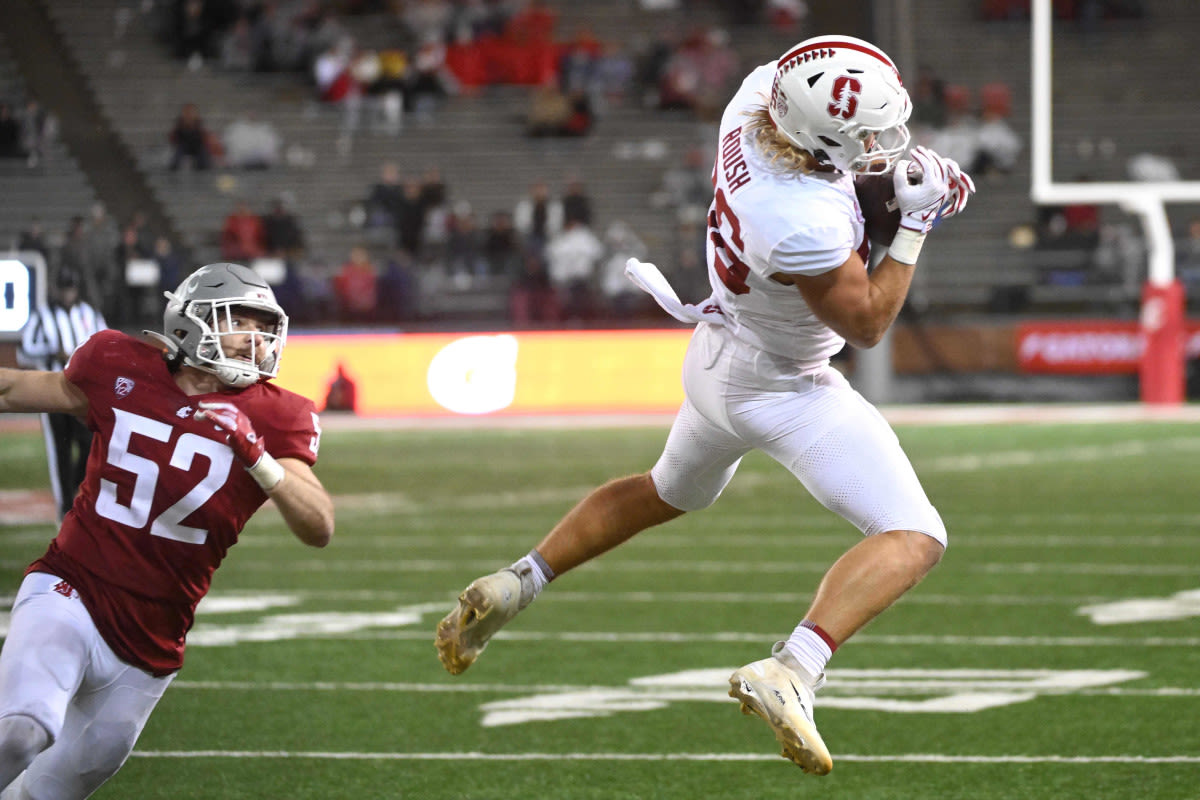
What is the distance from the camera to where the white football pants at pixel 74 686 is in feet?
11.4

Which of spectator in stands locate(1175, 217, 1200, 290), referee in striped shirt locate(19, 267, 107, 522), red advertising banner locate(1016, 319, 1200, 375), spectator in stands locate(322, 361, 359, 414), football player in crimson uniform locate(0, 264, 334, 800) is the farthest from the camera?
spectator in stands locate(1175, 217, 1200, 290)

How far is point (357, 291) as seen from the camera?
57.2 feet

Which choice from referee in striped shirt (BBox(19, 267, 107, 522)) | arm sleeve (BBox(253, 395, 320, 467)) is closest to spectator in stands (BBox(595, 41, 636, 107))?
referee in striped shirt (BBox(19, 267, 107, 522))

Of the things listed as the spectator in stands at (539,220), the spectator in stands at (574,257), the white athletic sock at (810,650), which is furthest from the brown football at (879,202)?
the spectator in stands at (539,220)

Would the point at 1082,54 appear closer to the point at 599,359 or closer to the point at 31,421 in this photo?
the point at 599,359

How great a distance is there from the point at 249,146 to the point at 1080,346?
8.94 metres

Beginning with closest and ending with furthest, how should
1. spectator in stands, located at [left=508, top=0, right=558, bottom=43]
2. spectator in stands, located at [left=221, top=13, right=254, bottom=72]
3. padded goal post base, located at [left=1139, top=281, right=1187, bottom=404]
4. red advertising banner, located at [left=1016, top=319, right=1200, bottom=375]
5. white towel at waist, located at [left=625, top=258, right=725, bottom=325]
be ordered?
1. white towel at waist, located at [left=625, top=258, right=725, bottom=325]
2. padded goal post base, located at [left=1139, top=281, right=1187, bottom=404]
3. red advertising banner, located at [left=1016, top=319, right=1200, bottom=375]
4. spectator in stands, located at [left=221, top=13, right=254, bottom=72]
5. spectator in stands, located at [left=508, top=0, right=558, bottom=43]

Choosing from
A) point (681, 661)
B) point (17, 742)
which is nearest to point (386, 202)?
point (681, 661)

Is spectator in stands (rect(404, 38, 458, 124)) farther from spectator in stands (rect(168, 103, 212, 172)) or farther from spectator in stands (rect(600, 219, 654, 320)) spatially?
spectator in stands (rect(600, 219, 654, 320))

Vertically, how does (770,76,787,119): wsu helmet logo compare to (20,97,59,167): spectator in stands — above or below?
above

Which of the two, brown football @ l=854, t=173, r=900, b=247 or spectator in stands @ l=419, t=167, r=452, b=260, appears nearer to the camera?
brown football @ l=854, t=173, r=900, b=247

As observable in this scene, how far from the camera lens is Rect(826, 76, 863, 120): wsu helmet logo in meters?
3.92

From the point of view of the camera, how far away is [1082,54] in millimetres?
16438

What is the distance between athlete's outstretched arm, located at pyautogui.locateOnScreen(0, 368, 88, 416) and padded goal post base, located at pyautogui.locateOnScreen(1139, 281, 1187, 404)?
1399 cm
